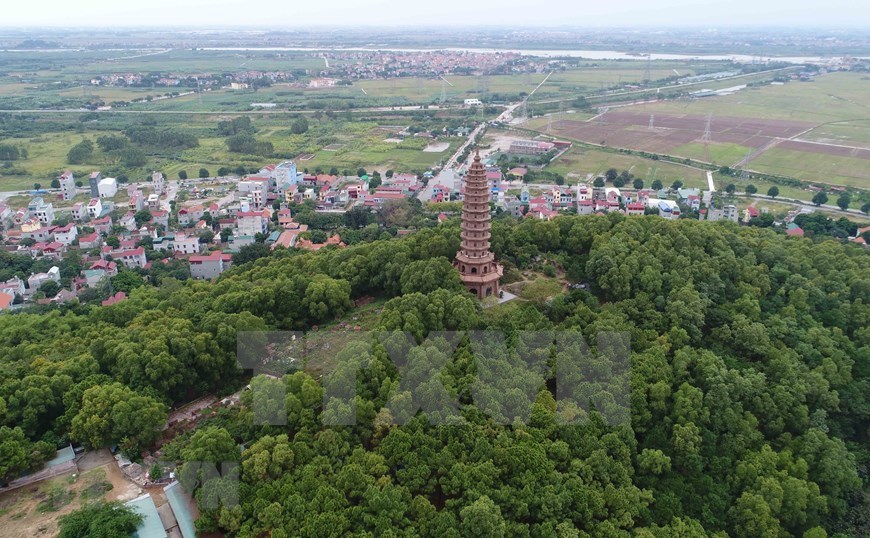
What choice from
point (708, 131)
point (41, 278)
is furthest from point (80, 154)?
point (708, 131)

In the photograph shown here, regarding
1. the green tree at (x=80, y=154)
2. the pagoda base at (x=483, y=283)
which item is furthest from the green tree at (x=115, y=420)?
the green tree at (x=80, y=154)

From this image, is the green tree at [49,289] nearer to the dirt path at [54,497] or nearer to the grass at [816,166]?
the dirt path at [54,497]

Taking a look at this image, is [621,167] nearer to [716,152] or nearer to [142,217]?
[716,152]

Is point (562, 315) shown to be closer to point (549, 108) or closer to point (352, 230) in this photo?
point (352, 230)

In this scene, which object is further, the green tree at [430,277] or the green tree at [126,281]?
the green tree at [126,281]

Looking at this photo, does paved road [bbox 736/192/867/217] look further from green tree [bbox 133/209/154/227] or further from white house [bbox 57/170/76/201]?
white house [bbox 57/170/76/201]

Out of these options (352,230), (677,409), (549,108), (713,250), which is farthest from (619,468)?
(549,108)
